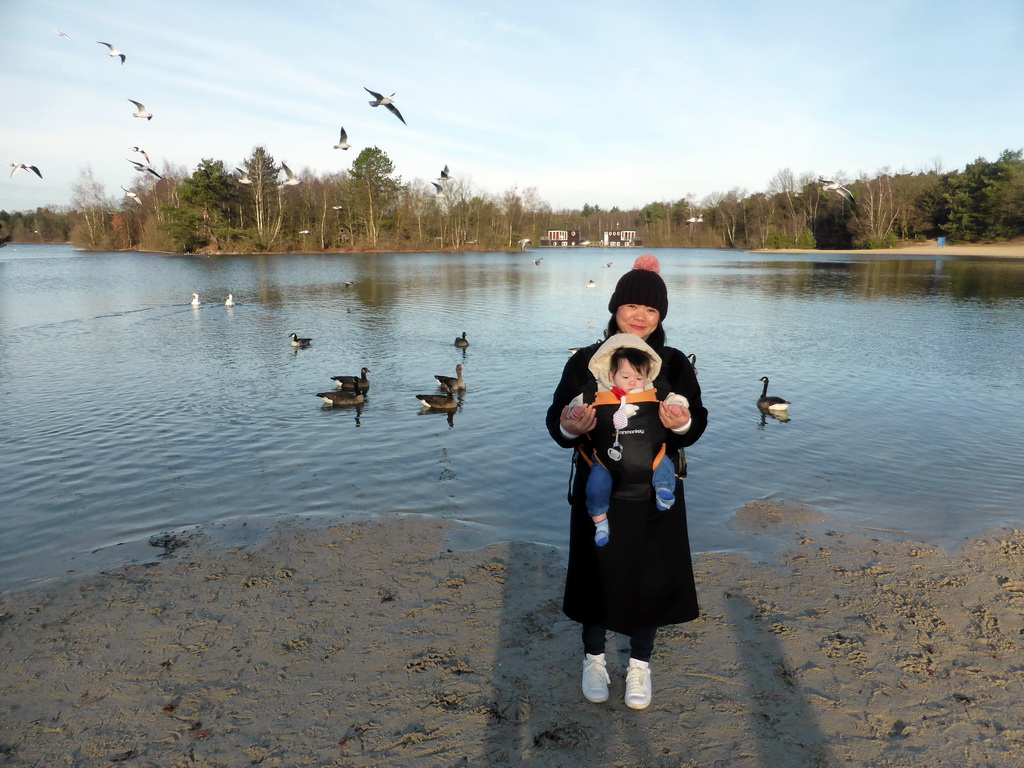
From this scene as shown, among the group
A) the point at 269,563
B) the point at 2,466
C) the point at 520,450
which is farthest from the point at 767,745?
the point at 2,466

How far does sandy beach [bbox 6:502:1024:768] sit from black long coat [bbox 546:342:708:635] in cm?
74

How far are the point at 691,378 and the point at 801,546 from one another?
3817 mm

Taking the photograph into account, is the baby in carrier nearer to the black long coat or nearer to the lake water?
the black long coat

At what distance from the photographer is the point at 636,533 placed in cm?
331

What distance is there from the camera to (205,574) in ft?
18.4

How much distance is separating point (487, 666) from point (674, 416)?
7.49 feet

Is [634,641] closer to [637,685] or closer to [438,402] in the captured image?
[637,685]

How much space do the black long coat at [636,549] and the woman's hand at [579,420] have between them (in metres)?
0.12

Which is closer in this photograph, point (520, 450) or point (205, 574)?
point (205, 574)

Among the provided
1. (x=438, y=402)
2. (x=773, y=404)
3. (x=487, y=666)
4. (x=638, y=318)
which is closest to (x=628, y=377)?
(x=638, y=318)

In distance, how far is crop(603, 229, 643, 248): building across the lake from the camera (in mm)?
167375

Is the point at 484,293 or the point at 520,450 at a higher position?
the point at 484,293

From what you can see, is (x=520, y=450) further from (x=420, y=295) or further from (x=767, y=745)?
(x=420, y=295)

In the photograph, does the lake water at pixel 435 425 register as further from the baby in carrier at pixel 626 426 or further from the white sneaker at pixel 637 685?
the baby in carrier at pixel 626 426
